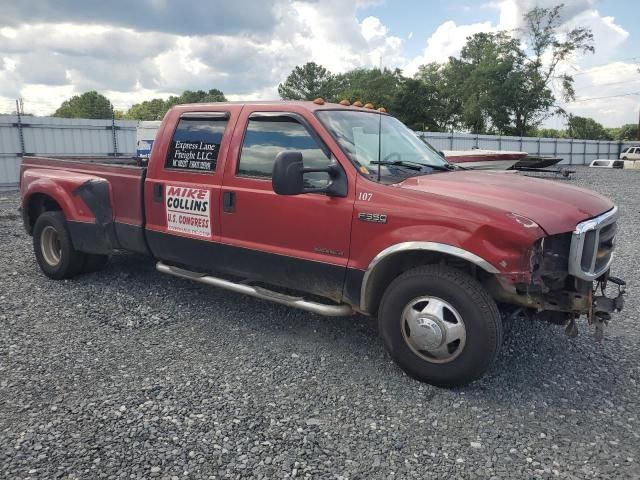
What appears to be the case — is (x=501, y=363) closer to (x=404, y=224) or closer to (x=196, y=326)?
(x=404, y=224)

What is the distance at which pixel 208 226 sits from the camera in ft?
14.7

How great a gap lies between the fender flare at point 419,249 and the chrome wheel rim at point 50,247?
3804 millimetres

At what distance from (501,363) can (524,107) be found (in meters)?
49.6

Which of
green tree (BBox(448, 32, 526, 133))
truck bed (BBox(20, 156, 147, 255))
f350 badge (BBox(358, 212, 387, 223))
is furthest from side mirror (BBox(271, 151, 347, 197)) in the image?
green tree (BBox(448, 32, 526, 133))

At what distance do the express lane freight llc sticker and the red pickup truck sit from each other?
1 cm

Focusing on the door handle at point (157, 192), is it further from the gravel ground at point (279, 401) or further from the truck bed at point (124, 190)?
the gravel ground at point (279, 401)

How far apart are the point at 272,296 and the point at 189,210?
1.15m

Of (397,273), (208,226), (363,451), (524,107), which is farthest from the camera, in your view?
(524,107)

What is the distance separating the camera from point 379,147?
3758 millimetres

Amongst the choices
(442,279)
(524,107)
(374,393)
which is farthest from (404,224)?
(524,107)

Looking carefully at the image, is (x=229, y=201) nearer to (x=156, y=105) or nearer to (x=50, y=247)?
(x=50, y=247)

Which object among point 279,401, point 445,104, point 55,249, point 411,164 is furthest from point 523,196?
point 445,104

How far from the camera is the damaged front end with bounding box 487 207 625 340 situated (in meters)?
3.19

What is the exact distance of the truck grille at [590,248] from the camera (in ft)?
10.6
